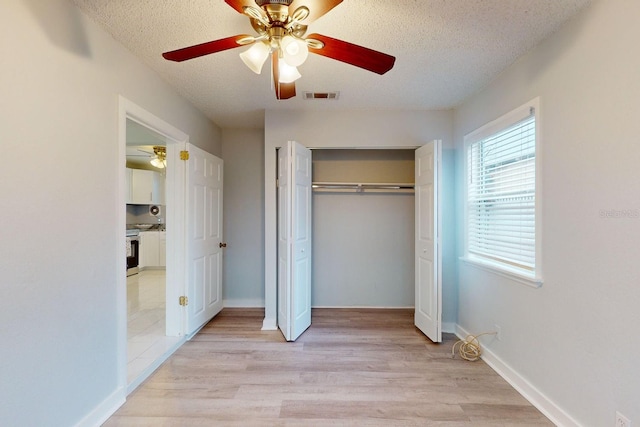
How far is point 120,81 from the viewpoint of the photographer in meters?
1.96

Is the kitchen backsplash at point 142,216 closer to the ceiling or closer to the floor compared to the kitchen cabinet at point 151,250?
closer to the ceiling

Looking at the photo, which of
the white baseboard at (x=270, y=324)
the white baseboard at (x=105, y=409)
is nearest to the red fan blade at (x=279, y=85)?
the white baseboard at (x=105, y=409)

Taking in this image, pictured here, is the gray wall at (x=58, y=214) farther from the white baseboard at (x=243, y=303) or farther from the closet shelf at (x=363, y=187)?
the closet shelf at (x=363, y=187)

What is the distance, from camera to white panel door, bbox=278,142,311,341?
9.40ft

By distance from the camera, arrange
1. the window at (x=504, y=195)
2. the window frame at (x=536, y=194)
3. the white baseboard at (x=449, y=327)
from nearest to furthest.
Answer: the window frame at (x=536, y=194) → the window at (x=504, y=195) → the white baseboard at (x=449, y=327)

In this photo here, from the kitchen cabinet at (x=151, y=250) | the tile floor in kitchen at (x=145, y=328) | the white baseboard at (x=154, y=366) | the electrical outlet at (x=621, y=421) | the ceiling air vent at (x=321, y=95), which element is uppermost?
the ceiling air vent at (x=321, y=95)

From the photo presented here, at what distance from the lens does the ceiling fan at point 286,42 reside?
1297 millimetres

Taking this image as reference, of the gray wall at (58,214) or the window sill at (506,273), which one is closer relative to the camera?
the gray wall at (58,214)

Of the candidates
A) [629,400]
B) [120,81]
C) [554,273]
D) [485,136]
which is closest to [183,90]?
[120,81]

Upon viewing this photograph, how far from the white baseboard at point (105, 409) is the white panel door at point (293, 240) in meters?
1.37

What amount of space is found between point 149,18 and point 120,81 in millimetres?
491

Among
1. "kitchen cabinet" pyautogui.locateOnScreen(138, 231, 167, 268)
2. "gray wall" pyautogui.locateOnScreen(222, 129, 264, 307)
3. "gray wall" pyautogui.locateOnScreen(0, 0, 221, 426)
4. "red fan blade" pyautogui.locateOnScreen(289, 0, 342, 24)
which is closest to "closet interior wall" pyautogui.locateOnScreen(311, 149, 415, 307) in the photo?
"gray wall" pyautogui.locateOnScreen(222, 129, 264, 307)

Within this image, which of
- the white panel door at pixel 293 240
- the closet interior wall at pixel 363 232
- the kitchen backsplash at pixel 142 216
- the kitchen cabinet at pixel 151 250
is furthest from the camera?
the kitchen backsplash at pixel 142 216

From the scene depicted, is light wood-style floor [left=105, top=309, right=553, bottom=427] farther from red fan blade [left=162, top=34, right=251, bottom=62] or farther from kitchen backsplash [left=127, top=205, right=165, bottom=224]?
kitchen backsplash [left=127, top=205, right=165, bottom=224]
